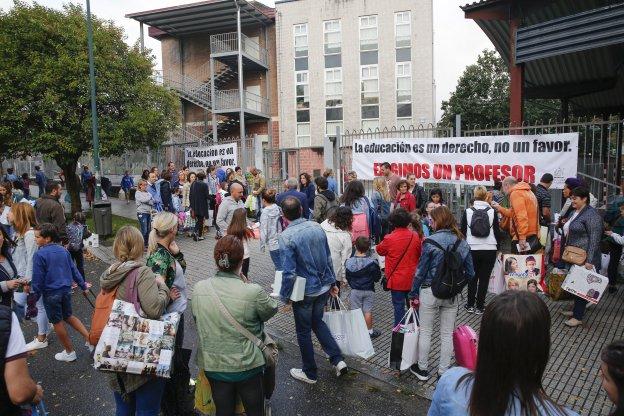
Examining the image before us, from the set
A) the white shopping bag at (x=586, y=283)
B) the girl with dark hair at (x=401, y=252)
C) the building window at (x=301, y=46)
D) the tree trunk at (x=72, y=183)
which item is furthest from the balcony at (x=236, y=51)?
the white shopping bag at (x=586, y=283)

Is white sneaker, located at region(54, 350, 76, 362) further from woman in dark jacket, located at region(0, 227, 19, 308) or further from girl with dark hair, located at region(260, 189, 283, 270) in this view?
girl with dark hair, located at region(260, 189, 283, 270)

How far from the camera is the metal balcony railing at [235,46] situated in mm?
26719

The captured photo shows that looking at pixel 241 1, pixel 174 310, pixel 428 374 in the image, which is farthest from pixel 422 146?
pixel 241 1

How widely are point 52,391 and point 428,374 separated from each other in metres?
3.92

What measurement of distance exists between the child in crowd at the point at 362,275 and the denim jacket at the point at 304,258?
78 cm

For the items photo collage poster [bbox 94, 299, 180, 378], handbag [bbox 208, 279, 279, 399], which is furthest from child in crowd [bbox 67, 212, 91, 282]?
handbag [bbox 208, 279, 279, 399]

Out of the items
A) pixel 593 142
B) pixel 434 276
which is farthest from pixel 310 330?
pixel 593 142

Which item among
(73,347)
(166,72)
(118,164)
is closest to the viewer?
(73,347)

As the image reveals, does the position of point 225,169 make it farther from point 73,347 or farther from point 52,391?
point 52,391

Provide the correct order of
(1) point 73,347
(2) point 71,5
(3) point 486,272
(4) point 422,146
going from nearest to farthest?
(1) point 73,347, (3) point 486,272, (4) point 422,146, (2) point 71,5

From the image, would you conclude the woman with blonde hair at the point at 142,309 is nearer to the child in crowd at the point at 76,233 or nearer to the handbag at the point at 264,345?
the handbag at the point at 264,345

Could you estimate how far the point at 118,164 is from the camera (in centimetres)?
2480

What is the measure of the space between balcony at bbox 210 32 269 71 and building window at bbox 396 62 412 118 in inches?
332

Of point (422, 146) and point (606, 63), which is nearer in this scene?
point (422, 146)
